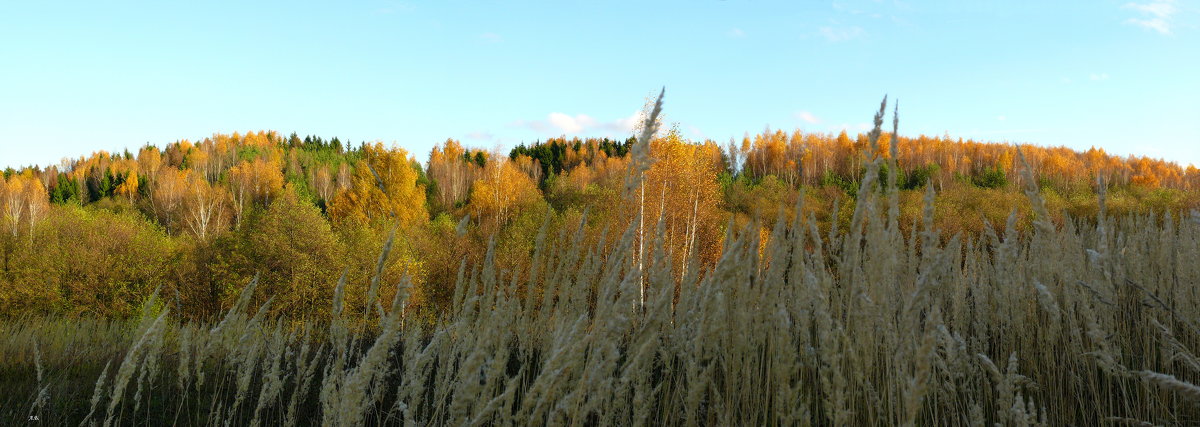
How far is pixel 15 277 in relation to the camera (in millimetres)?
27438

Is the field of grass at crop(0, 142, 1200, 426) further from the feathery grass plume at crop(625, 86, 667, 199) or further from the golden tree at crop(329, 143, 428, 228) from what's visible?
the golden tree at crop(329, 143, 428, 228)

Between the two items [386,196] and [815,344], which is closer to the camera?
[815,344]

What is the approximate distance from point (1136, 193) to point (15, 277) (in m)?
79.0

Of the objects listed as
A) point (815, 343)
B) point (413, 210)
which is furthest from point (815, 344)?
point (413, 210)

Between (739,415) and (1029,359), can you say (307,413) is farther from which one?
(1029,359)

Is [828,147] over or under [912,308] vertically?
over

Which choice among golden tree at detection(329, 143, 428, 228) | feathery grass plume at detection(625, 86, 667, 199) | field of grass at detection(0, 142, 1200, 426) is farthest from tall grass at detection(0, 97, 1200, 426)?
golden tree at detection(329, 143, 428, 228)

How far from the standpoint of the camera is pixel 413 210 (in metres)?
39.9

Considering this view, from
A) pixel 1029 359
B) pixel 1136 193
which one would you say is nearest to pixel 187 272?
pixel 1029 359

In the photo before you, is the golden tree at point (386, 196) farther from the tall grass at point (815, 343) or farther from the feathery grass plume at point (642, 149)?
the feathery grass plume at point (642, 149)

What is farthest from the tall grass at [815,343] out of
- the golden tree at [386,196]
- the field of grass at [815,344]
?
the golden tree at [386,196]

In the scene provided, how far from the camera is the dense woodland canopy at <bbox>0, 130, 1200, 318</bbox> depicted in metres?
25.1

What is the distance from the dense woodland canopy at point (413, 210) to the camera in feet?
82.3

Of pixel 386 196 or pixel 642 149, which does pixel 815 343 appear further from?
pixel 386 196
